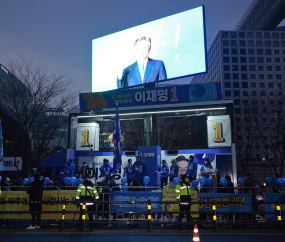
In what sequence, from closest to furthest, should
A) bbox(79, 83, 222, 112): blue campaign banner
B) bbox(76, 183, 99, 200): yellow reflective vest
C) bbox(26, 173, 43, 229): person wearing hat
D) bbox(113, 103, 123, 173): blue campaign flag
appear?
bbox(76, 183, 99, 200): yellow reflective vest < bbox(26, 173, 43, 229): person wearing hat < bbox(113, 103, 123, 173): blue campaign flag < bbox(79, 83, 222, 112): blue campaign banner

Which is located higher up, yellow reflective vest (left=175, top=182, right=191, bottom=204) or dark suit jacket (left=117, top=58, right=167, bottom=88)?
dark suit jacket (left=117, top=58, right=167, bottom=88)

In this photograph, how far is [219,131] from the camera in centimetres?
1812

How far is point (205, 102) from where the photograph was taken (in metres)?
18.0

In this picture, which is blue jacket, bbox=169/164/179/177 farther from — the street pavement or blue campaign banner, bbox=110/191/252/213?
the street pavement

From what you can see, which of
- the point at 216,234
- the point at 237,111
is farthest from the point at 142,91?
the point at 237,111

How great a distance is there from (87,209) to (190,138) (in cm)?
3106

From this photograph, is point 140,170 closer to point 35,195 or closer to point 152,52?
point 35,195

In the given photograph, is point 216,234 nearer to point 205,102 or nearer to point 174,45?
point 205,102

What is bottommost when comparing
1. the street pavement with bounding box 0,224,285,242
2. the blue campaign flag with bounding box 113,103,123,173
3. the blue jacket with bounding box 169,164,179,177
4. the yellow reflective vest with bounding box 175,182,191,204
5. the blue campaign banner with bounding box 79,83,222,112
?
the street pavement with bounding box 0,224,285,242

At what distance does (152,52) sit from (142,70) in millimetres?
1519

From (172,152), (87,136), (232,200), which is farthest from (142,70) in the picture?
(232,200)

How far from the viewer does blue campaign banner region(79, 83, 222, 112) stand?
1831cm

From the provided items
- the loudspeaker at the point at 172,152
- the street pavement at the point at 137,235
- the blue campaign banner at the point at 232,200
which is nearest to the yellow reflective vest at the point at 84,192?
the street pavement at the point at 137,235

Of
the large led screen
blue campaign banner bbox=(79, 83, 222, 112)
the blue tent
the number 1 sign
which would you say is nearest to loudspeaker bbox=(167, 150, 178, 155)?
the number 1 sign
